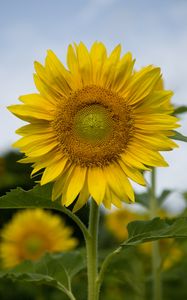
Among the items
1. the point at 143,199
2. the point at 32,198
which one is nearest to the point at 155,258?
the point at 143,199

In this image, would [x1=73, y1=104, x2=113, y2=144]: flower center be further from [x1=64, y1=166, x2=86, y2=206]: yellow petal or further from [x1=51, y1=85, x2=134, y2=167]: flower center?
[x1=64, y1=166, x2=86, y2=206]: yellow petal

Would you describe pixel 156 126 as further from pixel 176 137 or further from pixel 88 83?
pixel 88 83

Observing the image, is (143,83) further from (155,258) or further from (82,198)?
(155,258)

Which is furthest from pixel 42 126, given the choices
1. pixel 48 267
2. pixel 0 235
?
pixel 0 235

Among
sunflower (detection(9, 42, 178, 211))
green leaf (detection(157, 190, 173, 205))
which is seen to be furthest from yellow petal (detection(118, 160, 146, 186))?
green leaf (detection(157, 190, 173, 205))

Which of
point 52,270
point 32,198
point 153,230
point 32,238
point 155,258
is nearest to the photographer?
point 32,198

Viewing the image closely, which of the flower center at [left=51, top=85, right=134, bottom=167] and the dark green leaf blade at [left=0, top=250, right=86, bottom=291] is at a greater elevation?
the flower center at [left=51, top=85, right=134, bottom=167]

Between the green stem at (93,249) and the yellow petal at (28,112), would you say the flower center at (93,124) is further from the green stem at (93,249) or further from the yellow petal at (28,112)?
the green stem at (93,249)
